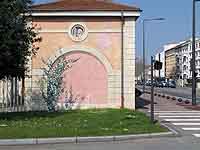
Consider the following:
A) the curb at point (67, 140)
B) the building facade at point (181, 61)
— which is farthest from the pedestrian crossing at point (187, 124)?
the building facade at point (181, 61)

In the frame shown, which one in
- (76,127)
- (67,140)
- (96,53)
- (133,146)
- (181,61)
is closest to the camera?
(133,146)

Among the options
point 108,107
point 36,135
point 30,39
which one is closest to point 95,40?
point 108,107

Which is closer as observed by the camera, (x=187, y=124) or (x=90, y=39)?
(x=187, y=124)

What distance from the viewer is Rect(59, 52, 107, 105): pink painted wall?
28.7 meters

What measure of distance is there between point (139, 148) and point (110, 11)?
51.9ft

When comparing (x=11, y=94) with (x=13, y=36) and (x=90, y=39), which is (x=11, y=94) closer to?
(x=90, y=39)

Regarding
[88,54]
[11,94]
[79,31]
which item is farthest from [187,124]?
[11,94]

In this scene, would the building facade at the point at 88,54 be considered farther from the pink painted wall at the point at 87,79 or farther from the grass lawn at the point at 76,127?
the grass lawn at the point at 76,127

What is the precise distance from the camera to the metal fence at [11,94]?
94.6 feet

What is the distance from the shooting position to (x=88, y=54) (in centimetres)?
2878

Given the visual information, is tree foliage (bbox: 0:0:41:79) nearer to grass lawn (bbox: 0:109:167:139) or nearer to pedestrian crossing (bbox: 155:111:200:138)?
grass lawn (bbox: 0:109:167:139)

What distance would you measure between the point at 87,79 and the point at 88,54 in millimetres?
1375

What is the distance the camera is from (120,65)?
94.0ft

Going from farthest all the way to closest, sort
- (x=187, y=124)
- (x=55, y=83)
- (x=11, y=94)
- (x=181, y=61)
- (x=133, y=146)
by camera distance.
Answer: (x=181, y=61)
(x=11, y=94)
(x=55, y=83)
(x=187, y=124)
(x=133, y=146)
